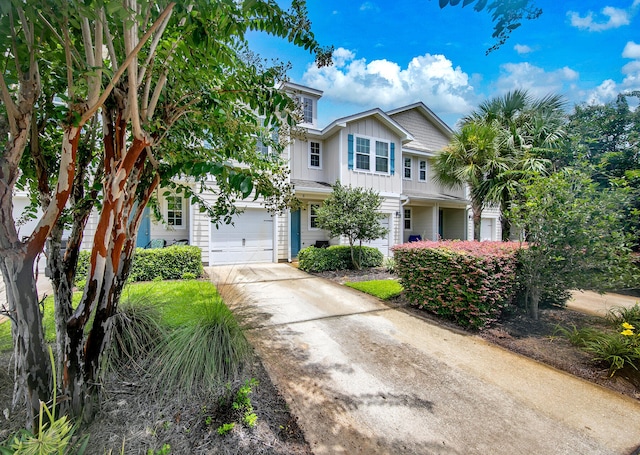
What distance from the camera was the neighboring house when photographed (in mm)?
10695

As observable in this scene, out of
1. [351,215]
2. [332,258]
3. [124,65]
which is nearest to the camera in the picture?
[124,65]

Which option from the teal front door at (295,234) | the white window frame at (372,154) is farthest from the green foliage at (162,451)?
the white window frame at (372,154)

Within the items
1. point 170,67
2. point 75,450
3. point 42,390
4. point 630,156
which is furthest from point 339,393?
point 630,156

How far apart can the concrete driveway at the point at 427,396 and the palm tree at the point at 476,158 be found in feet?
24.5

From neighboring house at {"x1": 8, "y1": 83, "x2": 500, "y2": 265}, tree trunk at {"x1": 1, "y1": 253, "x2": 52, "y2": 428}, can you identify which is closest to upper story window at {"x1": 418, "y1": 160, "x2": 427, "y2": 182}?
neighboring house at {"x1": 8, "y1": 83, "x2": 500, "y2": 265}

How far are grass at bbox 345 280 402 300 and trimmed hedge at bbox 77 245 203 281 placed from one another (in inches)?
184

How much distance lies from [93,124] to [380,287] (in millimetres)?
6430

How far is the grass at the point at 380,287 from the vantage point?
21.3 ft

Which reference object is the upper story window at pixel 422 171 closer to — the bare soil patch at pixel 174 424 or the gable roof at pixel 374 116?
the gable roof at pixel 374 116

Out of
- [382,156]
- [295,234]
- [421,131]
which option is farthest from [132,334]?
[421,131]

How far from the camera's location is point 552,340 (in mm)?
4109

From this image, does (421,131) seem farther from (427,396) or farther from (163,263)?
(427,396)

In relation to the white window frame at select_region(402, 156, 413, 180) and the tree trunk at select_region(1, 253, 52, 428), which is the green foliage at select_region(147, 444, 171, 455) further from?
the white window frame at select_region(402, 156, 413, 180)

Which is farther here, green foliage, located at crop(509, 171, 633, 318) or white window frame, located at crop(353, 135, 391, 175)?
white window frame, located at crop(353, 135, 391, 175)
